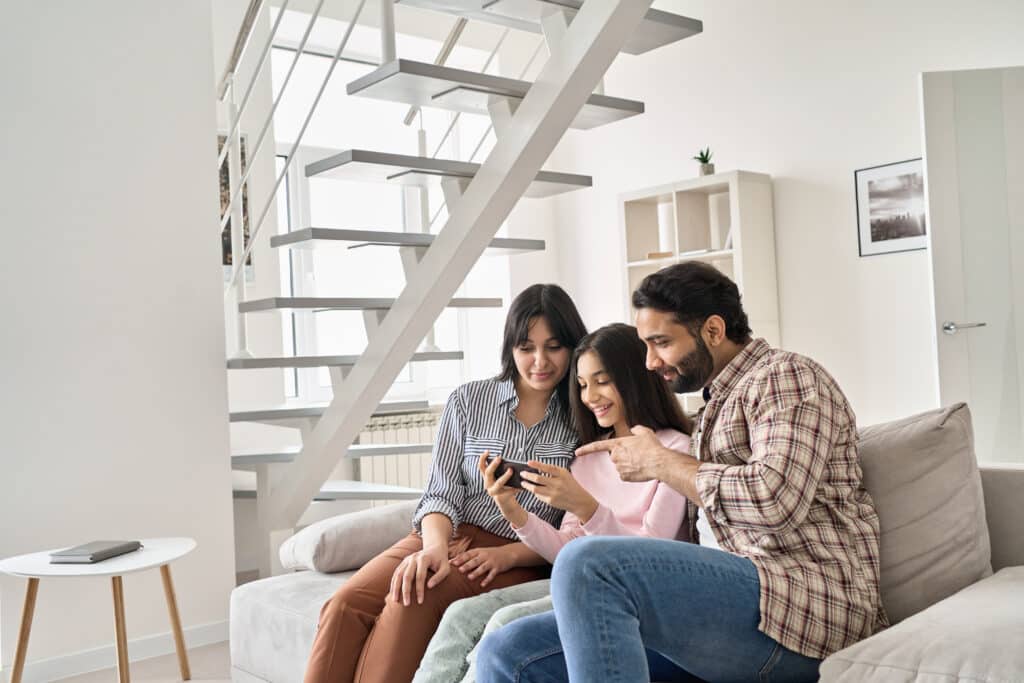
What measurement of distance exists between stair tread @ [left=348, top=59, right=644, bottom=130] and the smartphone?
1.21 metres

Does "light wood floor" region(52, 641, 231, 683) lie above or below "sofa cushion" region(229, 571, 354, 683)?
below

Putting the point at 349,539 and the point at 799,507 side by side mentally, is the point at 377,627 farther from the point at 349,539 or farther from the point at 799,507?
the point at 799,507

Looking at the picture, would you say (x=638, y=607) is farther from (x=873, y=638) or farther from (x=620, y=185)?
(x=620, y=185)

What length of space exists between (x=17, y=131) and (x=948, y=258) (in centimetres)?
337

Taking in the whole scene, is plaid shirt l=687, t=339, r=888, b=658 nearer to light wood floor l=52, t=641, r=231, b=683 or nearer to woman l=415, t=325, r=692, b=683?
woman l=415, t=325, r=692, b=683

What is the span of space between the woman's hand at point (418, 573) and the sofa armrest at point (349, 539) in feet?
1.44

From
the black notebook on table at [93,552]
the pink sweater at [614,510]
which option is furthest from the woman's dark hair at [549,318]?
the black notebook on table at [93,552]

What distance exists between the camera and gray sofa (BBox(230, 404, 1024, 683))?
1420mm

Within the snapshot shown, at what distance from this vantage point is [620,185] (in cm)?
573

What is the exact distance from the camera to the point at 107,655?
3262 mm

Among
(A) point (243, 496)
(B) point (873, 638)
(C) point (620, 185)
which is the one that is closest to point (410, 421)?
(A) point (243, 496)

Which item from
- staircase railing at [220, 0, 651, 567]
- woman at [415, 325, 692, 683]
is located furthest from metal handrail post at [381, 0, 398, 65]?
woman at [415, 325, 692, 683]

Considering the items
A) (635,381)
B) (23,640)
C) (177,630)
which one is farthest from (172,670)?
(635,381)

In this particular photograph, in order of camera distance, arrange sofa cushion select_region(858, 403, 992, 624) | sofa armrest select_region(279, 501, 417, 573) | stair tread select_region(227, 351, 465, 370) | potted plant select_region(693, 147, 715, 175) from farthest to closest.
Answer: potted plant select_region(693, 147, 715, 175)
stair tread select_region(227, 351, 465, 370)
sofa armrest select_region(279, 501, 417, 573)
sofa cushion select_region(858, 403, 992, 624)
